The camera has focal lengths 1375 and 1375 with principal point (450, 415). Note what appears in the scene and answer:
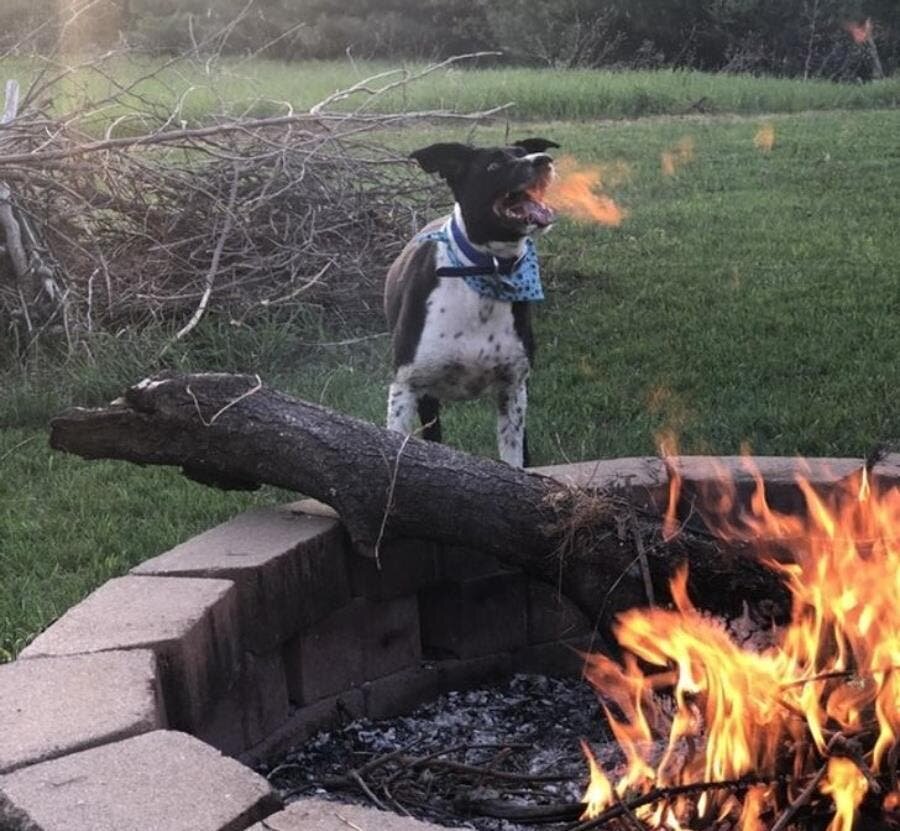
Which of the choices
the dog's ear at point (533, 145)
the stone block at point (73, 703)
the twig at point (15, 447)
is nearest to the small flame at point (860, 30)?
the dog's ear at point (533, 145)

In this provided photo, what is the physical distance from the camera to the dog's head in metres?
4.98

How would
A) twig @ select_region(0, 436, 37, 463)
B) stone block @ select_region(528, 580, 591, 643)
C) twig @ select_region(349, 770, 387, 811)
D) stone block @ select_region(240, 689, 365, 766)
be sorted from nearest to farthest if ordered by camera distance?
twig @ select_region(349, 770, 387, 811) → stone block @ select_region(240, 689, 365, 766) → stone block @ select_region(528, 580, 591, 643) → twig @ select_region(0, 436, 37, 463)

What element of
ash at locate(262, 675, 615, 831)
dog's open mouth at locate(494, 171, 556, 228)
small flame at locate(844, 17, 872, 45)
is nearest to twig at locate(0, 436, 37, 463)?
dog's open mouth at locate(494, 171, 556, 228)

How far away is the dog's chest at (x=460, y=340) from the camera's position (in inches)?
194

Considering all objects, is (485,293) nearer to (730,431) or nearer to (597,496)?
(730,431)

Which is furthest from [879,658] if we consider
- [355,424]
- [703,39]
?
[703,39]

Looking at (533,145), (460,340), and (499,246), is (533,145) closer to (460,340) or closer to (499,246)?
(499,246)

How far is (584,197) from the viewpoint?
11.7 meters

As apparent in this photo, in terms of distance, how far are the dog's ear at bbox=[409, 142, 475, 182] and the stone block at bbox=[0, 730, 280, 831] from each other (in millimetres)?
3130

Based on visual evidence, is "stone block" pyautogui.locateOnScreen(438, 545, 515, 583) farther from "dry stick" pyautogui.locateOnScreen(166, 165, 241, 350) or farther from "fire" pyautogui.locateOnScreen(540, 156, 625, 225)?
"fire" pyautogui.locateOnScreen(540, 156, 625, 225)

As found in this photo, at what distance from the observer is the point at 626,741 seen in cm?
277

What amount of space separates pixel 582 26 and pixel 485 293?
2294cm

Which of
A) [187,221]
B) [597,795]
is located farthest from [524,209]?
[187,221]

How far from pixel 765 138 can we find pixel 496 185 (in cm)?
1071
